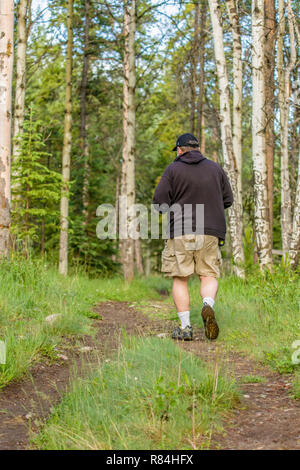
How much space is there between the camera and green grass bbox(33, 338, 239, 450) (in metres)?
2.66

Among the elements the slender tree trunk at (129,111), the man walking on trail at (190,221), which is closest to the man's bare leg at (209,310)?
the man walking on trail at (190,221)

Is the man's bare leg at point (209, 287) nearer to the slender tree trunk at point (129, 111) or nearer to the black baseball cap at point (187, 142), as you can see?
the black baseball cap at point (187, 142)

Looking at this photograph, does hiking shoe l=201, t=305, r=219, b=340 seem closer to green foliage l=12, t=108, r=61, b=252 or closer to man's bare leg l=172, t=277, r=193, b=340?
man's bare leg l=172, t=277, r=193, b=340

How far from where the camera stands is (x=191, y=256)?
5727 mm

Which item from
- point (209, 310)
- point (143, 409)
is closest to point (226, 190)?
point (209, 310)

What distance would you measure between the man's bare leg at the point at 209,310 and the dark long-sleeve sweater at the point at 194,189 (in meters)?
0.57

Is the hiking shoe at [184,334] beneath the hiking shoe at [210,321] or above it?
beneath

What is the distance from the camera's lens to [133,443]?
260 cm

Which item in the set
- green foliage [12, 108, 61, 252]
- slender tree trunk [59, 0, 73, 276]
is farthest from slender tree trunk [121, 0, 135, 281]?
green foliage [12, 108, 61, 252]

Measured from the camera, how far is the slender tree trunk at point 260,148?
848 cm

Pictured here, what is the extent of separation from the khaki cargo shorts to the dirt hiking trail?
31.9 inches

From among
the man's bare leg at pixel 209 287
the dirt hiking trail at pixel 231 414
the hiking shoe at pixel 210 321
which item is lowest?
the dirt hiking trail at pixel 231 414

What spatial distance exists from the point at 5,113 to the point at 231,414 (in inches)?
240
